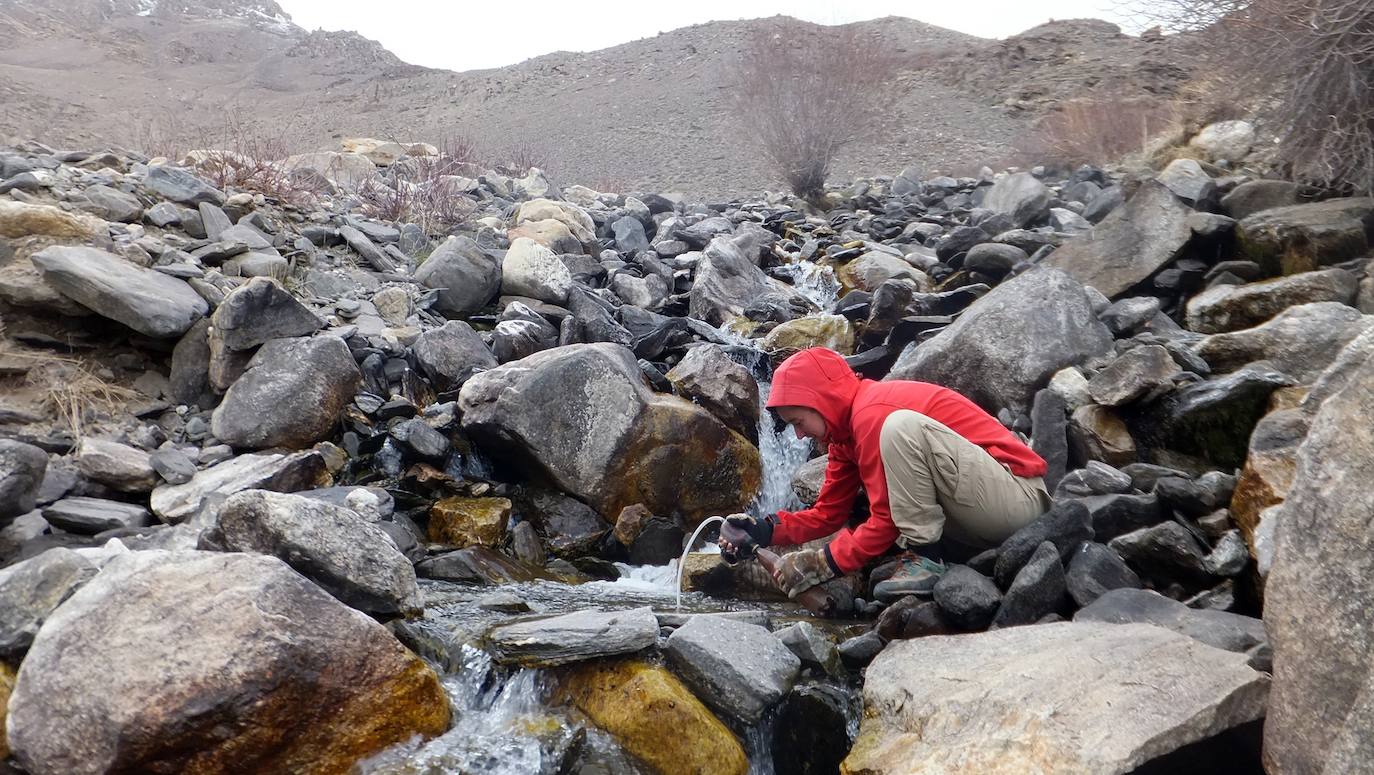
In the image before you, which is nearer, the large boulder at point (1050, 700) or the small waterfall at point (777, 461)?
the large boulder at point (1050, 700)

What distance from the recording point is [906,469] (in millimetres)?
3873

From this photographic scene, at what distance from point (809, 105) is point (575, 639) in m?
13.2

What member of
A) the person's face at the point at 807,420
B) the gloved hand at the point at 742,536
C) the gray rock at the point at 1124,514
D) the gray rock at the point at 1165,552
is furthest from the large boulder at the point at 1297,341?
the gloved hand at the point at 742,536

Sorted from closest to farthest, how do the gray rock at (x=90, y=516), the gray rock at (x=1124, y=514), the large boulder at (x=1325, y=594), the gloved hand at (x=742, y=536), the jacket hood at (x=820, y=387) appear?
the large boulder at (x=1325, y=594), the gray rock at (x=1124, y=514), the jacket hood at (x=820, y=387), the gray rock at (x=90, y=516), the gloved hand at (x=742, y=536)

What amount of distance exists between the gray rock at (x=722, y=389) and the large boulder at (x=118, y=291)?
3.19m

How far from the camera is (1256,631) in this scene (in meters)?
2.95

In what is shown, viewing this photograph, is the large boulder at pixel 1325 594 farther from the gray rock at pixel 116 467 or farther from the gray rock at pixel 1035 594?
the gray rock at pixel 116 467

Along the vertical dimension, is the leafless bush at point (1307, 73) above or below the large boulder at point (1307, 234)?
above

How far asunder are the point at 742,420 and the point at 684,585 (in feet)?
4.56

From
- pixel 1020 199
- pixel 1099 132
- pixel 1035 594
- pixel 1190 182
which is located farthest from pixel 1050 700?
pixel 1099 132

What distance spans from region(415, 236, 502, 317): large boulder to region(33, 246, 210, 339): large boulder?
A: 6.62ft

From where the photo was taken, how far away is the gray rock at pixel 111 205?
272 inches

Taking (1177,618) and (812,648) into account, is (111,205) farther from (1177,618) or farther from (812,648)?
(1177,618)

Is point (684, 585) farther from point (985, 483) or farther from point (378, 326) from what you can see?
point (378, 326)
